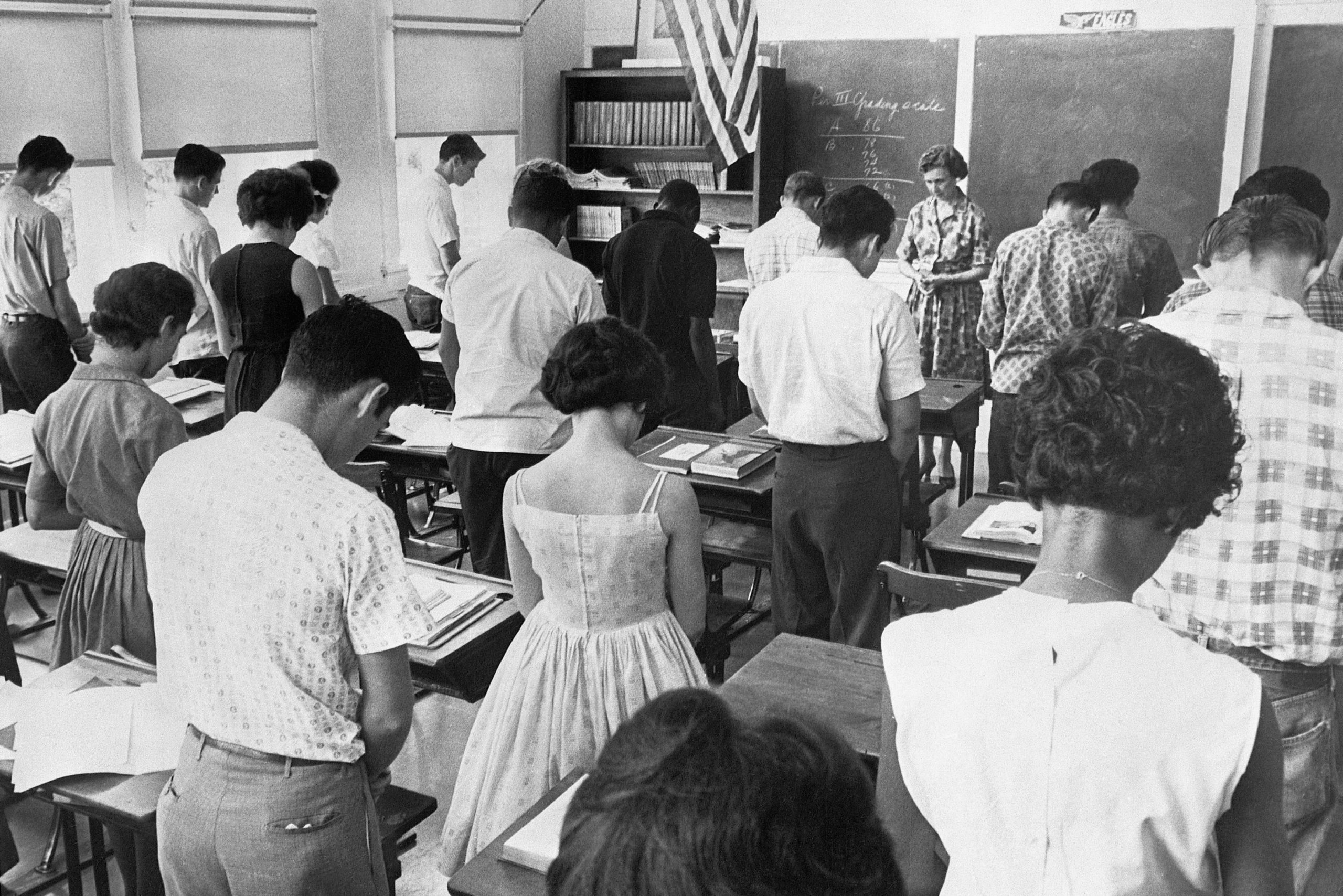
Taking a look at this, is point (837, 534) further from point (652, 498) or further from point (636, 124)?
point (636, 124)

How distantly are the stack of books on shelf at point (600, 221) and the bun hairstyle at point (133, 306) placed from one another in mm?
5418

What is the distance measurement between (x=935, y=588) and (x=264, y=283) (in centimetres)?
275

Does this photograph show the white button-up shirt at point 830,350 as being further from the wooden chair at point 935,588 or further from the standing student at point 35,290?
the standing student at point 35,290

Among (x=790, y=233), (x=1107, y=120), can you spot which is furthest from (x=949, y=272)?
(x=1107, y=120)

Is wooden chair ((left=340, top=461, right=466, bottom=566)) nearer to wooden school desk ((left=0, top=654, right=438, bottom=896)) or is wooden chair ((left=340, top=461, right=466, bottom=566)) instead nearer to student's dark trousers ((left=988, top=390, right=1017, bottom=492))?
wooden school desk ((left=0, top=654, right=438, bottom=896))

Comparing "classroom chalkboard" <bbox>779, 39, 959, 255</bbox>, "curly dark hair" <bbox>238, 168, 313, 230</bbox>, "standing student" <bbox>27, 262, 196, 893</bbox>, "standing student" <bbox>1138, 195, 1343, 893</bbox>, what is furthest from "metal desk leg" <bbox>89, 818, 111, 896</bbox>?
"classroom chalkboard" <bbox>779, 39, 959, 255</bbox>

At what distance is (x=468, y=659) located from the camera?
280cm

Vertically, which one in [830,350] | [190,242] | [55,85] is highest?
[55,85]

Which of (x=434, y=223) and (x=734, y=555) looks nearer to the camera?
(x=734, y=555)

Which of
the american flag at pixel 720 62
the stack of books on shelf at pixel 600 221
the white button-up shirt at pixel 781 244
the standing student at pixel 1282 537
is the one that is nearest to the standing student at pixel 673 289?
the american flag at pixel 720 62

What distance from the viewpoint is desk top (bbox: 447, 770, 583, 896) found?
5.94 feet

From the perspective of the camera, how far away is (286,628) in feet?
5.85

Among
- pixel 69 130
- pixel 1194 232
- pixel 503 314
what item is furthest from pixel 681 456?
pixel 1194 232

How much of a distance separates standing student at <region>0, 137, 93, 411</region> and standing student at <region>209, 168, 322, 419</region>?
1.31m
